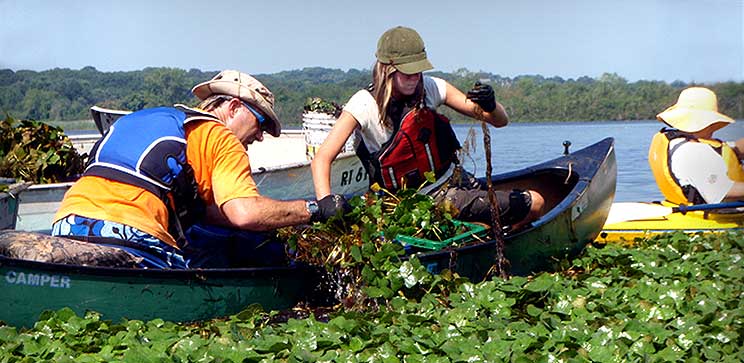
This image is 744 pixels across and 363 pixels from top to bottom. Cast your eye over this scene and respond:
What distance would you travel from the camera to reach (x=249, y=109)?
5.21 m

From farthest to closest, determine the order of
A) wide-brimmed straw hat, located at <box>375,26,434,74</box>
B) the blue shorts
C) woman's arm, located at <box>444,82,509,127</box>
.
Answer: woman's arm, located at <box>444,82,509,127</box>
wide-brimmed straw hat, located at <box>375,26,434,74</box>
the blue shorts

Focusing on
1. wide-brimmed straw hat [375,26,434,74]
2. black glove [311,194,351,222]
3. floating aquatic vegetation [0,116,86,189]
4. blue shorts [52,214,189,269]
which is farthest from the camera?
floating aquatic vegetation [0,116,86,189]

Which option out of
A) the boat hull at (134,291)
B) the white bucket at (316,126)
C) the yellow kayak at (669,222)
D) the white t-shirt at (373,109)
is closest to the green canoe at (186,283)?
the boat hull at (134,291)

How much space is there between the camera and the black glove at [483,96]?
20.4 feet

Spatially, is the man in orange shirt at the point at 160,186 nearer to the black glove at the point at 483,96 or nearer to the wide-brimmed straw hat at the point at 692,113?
the black glove at the point at 483,96

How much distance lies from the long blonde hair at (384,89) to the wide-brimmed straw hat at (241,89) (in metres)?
1.08

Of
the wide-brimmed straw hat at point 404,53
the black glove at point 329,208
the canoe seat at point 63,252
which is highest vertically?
the wide-brimmed straw hat at point 404,53

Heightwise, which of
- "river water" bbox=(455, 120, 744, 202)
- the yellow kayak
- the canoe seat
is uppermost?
the canoe seat

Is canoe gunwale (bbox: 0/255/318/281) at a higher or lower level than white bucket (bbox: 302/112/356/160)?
lower

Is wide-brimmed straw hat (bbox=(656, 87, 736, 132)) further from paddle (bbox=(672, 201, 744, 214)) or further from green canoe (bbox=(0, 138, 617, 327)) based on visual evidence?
green canoe (bbox=(0, 138, 617, 327))

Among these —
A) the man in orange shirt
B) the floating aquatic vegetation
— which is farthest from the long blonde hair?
the floating aquatic vegetation

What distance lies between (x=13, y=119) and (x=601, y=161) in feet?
21.5

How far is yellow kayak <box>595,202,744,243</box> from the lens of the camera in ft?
26.0

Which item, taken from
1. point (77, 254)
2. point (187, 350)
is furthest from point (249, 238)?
point (187, 350)
